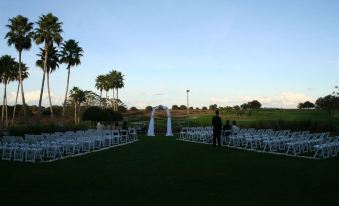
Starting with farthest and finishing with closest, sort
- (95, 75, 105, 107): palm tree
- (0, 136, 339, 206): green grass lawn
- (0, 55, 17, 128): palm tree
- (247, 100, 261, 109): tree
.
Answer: (247, 100, 261, 109): tree
(95, 75, 105, 107): palm tree
(0, 55, 17, 128): palm tree
(0, 136, 339, 206): green grass lawn

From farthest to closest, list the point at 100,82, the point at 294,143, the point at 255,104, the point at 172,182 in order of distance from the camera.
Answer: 1. the point at 255,104
2. the point at 100,82
3. the point at 294,143
4. the point at 172,182

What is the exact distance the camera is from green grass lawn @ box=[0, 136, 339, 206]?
8078 mm

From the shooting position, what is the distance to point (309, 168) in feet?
41.9

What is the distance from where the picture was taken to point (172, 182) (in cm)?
1011

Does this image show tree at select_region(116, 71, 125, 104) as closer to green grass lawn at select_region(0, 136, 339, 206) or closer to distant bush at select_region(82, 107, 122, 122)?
distant bush at select_region(82, 107, 122, 122)

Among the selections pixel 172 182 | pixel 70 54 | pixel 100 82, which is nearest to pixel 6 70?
pixel 70 54

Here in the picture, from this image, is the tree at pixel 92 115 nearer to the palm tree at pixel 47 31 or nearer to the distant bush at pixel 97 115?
the distant bush at pixel 97 115

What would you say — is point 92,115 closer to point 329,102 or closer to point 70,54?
point 70,54

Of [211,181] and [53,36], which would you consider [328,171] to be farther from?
[53,36]

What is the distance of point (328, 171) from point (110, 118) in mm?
34784

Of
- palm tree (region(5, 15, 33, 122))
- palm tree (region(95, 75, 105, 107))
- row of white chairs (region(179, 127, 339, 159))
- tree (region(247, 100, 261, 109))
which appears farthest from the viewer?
tree (region(247, 100, 261, 109))

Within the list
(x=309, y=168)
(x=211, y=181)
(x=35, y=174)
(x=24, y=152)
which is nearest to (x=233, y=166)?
(x=309, y=168)

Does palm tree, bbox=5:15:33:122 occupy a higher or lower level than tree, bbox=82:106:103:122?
higher

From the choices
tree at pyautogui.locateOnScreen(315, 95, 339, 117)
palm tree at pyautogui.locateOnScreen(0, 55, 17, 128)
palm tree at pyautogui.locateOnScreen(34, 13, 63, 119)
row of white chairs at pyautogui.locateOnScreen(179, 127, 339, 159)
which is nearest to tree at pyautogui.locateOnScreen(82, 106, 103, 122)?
palm tree at pyautogui.locateOnScreen(34, 13, 63, 119)
